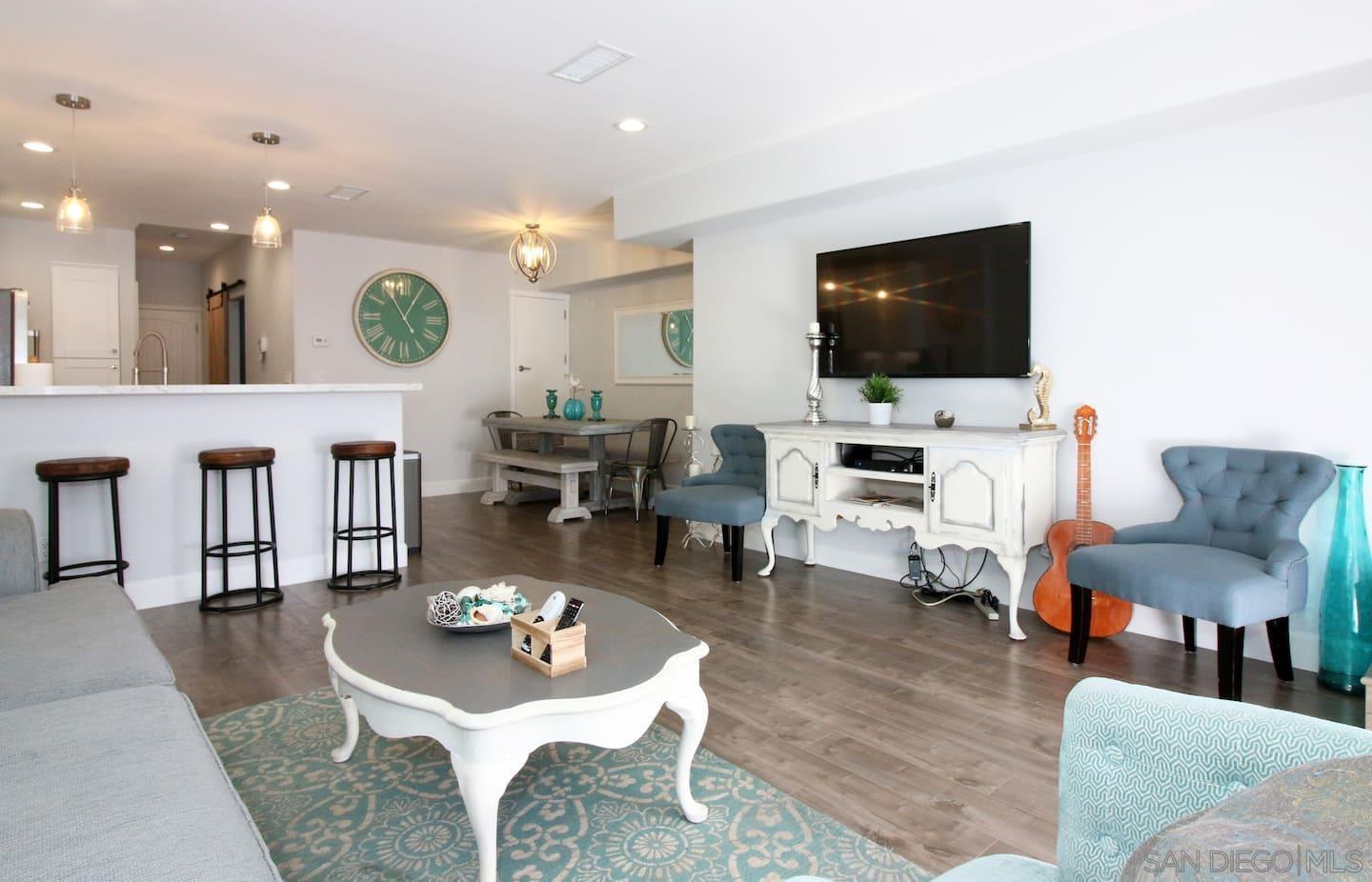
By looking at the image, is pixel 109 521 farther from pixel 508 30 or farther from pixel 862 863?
pixel 862 863

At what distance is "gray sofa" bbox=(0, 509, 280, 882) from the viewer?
1129 mm

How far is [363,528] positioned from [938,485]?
125 inches

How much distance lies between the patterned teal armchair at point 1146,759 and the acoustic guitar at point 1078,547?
8.40 ft

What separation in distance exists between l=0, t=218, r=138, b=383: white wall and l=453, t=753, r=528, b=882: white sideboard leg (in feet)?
23.4

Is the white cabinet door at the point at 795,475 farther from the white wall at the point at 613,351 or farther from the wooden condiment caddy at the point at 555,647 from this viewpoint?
the white wall at the point at 613,351

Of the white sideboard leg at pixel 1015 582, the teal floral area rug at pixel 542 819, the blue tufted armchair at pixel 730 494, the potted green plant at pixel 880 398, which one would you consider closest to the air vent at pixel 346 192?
the blue tufted armchair at pixel 730 494

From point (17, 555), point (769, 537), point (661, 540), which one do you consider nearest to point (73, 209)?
point (17, 555)

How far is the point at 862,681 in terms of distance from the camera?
118 inches

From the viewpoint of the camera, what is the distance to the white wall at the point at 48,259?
6.55m

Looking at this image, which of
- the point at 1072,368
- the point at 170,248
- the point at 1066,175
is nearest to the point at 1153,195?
the point at 1066,175

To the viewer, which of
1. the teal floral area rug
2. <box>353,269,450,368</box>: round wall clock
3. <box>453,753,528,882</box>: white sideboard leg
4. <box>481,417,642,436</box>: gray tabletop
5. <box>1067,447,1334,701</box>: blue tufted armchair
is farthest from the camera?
<box>353,269,450,368</box>: round wall clock

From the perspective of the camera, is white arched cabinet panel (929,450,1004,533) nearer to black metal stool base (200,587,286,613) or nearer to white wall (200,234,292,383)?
black metal stool base (200,587,286,613)

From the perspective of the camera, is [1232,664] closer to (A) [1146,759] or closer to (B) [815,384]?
(A) [1146,759]

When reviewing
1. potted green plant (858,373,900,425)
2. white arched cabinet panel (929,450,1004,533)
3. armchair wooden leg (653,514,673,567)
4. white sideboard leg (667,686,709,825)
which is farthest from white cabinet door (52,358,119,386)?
white sideboard leg (667,686,709,825)
